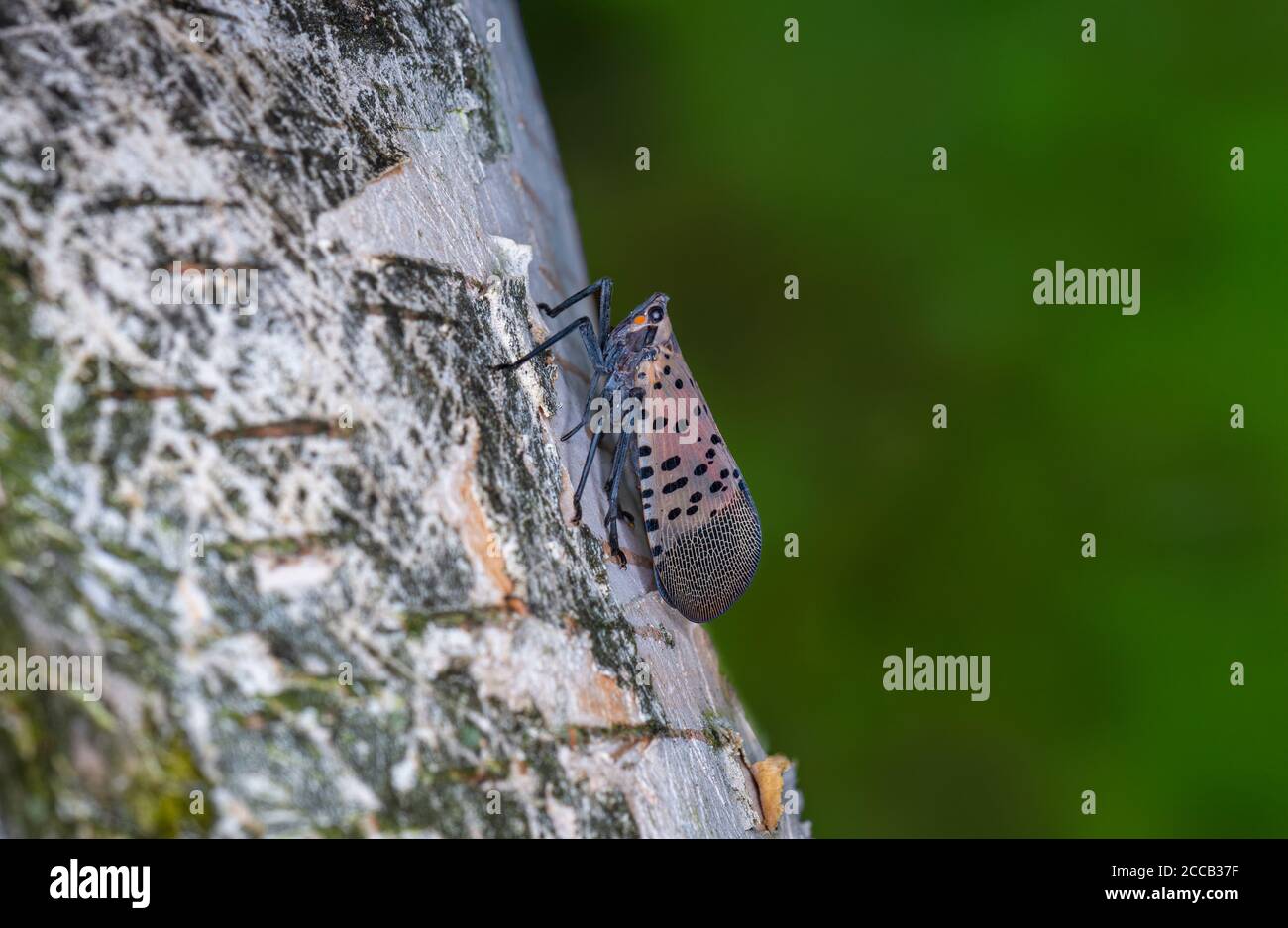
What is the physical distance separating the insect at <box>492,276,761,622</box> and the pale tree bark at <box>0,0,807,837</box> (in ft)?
0.84

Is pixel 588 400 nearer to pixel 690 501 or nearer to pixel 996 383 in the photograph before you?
pixel 690 501

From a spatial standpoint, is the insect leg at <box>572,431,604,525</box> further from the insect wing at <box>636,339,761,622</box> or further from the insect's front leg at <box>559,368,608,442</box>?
the insect wing at <box>636,339,761,622</box>

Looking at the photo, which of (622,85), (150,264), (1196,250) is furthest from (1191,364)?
(150,264)

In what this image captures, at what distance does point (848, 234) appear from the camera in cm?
167

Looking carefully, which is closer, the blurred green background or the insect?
the insect

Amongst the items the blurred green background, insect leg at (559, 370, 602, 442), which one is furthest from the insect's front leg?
the blurred green background

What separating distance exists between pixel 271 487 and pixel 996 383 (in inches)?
53.4

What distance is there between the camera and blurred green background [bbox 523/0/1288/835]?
5.16ft

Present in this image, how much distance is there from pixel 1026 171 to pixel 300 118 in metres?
1.32

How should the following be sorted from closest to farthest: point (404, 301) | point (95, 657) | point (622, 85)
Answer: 1. point (95, 657)
2. point (404, 301)
3. point (622, 85)

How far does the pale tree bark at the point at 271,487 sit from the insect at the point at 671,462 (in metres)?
0.26

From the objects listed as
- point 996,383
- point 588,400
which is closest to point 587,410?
point 588,400

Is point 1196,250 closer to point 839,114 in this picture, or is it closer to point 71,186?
point 839,114
